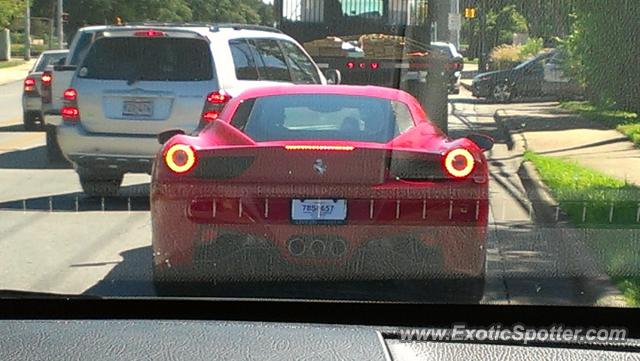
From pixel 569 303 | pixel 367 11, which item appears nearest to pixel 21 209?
pixel 367 11

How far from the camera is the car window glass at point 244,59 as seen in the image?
5609mm

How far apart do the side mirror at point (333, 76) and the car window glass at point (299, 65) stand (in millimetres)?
61

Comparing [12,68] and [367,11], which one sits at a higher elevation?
[367,11]

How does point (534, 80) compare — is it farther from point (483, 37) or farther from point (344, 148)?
point (344, 148)

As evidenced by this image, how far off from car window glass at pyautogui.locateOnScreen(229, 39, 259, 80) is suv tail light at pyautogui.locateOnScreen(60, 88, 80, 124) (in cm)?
95

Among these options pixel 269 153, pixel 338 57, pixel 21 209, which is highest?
pixel 338 57

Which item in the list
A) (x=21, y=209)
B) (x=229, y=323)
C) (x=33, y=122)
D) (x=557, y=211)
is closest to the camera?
(x=229, y=323)

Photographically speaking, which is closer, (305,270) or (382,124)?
(305,270)

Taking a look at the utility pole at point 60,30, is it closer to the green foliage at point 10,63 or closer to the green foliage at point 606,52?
the green foliage at point 10,63

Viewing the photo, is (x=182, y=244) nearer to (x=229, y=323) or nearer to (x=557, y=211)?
(x=229, y=323)

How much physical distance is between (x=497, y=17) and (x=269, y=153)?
1.28m

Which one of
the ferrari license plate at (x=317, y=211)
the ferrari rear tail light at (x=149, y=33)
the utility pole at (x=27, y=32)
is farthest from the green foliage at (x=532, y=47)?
the utility pole at (x=27, y=32)

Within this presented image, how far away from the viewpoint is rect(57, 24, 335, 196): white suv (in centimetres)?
545

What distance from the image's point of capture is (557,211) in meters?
6.33
